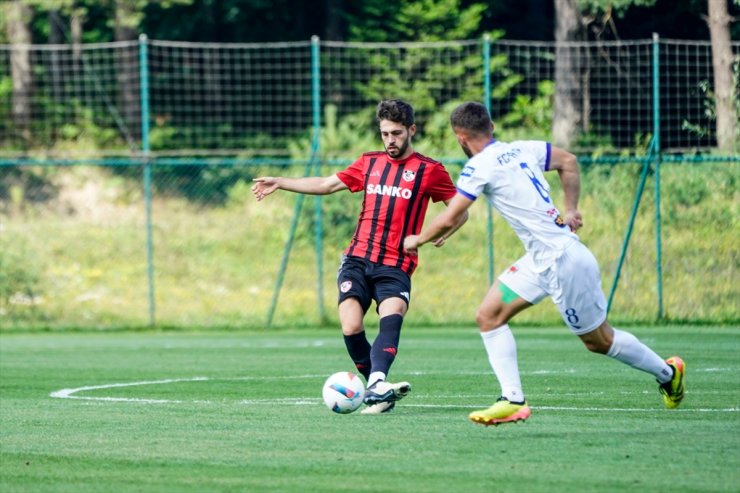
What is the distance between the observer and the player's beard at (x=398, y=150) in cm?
973

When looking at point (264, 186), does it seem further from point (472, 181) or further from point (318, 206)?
point (318, 206)

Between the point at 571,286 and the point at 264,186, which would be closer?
the point at 571,286

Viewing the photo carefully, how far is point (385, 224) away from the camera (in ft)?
32.4

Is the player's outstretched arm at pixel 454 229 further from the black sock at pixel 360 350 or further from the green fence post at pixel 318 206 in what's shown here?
the green fence post at pixel 318 206

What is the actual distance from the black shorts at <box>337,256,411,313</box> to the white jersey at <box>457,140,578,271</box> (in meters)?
1.48

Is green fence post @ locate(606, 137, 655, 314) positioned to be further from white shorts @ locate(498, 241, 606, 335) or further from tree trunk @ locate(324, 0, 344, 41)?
tree trunk @ locate(324, 0, 344, 41)

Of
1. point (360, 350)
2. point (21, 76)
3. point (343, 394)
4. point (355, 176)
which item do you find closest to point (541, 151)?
point (355, 176)

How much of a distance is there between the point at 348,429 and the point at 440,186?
2.23 meters

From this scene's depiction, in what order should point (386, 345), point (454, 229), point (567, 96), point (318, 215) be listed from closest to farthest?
point (454, 229), point (386, 345), point (318, 215), point (567, 96)

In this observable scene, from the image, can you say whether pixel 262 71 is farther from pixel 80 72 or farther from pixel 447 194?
pixel 447 194

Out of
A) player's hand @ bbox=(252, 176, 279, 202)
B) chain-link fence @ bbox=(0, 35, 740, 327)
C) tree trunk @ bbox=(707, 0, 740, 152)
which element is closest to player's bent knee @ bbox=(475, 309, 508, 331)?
player's hand @ bbox=(252, 176, 279, 202)

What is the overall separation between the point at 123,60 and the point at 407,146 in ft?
91.8

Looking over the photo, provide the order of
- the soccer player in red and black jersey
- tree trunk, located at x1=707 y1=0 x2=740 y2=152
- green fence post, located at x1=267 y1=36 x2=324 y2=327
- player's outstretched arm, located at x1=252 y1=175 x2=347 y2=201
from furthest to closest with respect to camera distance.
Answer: tree trunk, located at x1=707 y1=0 x2=740 y2=152, green fence post, located at x1=267 y1=36 x2=324 y2=327, player's outstretched arm, located at x1=252 y1=175 x2=347 y2=201, the soccer player in red and black jersey

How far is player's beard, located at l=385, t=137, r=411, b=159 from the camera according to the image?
973 centimetres
